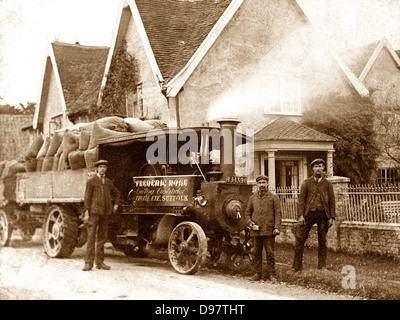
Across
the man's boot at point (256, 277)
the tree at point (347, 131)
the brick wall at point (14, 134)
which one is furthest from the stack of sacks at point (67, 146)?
the brick wall at point (14, 134)

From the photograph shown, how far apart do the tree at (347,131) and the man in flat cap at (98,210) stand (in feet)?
33.9

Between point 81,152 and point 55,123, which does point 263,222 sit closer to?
point 81,152

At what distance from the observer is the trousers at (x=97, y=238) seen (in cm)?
1023

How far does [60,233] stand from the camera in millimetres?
11828

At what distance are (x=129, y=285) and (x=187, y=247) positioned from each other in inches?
58.1

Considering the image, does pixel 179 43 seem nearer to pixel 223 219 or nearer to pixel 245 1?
pixel 245 1

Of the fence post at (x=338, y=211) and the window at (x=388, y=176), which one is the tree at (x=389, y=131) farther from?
the fence post at (x=338, y=211)

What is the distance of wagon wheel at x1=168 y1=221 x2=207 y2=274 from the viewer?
9.39 metres

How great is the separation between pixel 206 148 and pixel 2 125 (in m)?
20.2

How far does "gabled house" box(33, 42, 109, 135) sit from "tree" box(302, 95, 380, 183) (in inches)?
307

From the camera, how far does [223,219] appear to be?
32.1 feet

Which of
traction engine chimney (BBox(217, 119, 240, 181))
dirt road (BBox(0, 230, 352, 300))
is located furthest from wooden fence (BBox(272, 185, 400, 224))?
dirt road (BBox(0, 230, 352, 300))

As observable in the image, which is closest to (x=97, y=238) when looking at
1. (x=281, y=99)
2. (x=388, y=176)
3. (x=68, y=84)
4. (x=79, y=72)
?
(x=281, y=99)
